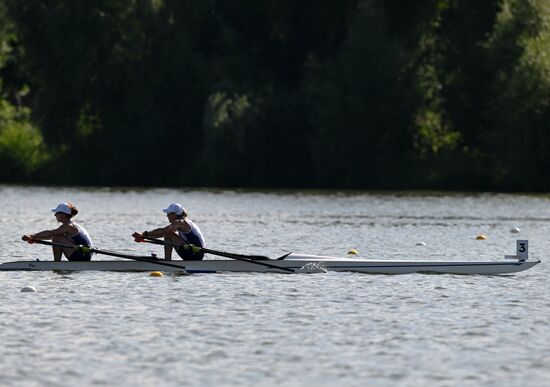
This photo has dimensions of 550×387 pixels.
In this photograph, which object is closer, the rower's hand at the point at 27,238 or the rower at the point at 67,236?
the rower's hand at the point at 27,238

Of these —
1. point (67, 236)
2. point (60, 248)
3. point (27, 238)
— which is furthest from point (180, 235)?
point (27, 238)

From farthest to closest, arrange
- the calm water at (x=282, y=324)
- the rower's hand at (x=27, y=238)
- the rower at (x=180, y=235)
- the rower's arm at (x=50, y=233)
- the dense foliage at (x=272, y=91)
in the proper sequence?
the dense foliage at (x=272, y=91) → the rower at (x=180, y=235) → the rower's arm at (x=50, y=233) → the rower's hand at (x=27, y=238) → the calm water at (x=282, y=324)

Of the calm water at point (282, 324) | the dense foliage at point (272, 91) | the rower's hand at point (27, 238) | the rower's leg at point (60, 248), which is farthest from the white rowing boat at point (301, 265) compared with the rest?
the dense foliage at point (272, 91)

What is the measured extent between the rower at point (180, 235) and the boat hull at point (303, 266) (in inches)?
10.2

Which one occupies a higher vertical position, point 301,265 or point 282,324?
point 301,265

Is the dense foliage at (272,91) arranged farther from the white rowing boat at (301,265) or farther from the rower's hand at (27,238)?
the rower's hand at (27,238)

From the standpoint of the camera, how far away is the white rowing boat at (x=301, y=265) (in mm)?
26922

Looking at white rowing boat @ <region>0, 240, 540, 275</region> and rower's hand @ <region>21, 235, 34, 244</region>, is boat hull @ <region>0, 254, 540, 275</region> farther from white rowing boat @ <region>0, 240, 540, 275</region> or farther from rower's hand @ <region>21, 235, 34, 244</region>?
rower's hand @ <region>21, 235, 34, 244</region>

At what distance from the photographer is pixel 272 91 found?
71.6m

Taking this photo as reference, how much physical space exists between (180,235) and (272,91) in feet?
147

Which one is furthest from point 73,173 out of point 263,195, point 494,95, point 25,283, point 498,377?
point 498,377

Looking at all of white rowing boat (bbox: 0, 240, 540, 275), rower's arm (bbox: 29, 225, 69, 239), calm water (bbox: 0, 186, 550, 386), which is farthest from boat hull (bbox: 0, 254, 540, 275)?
rower's arm (bbox: 29, 225, 69, 239)

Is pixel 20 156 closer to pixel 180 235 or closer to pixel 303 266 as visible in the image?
pixel 180 235

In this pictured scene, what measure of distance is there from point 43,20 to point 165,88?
724cm
